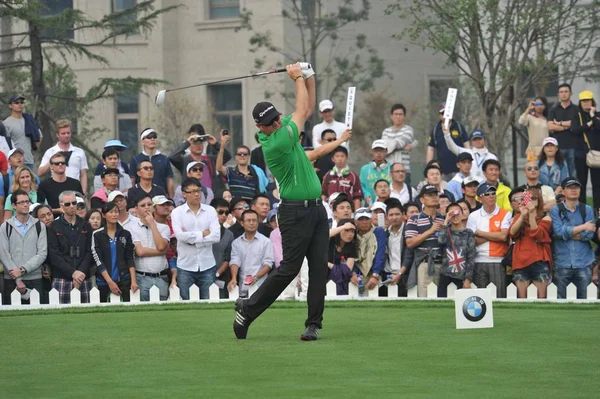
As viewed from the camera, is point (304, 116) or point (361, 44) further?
point (361, 44)

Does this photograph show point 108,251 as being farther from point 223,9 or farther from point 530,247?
point 223,9

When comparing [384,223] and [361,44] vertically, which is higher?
[361,44]

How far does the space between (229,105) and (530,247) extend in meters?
29.3

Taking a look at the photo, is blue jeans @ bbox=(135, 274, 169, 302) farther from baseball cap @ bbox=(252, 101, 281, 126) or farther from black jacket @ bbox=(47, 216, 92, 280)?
baseball cap @ bbox=(252, 101, 281, 126)

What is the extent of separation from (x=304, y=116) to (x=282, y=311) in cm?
318

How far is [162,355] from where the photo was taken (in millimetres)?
9500

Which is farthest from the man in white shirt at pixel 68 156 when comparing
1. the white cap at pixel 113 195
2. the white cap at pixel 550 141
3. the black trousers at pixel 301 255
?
the black trousers at pixel 301 255

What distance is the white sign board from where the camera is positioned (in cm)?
1073

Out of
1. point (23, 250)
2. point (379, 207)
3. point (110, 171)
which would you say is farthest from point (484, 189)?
point (23, 250)

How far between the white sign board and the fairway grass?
0.14 meters

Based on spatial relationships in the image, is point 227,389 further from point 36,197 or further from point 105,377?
point 36,197

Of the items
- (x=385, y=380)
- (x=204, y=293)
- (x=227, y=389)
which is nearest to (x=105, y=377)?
(x=227, y=389)

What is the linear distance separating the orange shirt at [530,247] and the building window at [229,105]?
2875cm

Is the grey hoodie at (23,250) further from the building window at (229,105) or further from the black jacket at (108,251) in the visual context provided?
the building window at (229,105)
